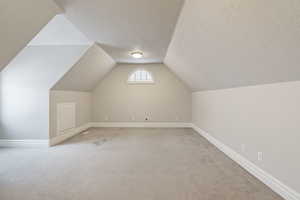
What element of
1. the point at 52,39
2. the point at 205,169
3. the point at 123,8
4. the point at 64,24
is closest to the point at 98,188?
the point at 205,169

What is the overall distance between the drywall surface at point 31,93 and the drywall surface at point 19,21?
4.62 feet

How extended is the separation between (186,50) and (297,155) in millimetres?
2314

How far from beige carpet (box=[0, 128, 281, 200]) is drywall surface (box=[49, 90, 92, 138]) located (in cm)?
65

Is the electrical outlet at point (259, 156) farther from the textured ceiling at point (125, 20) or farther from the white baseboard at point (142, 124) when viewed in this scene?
the white baseboard at point (142, 124)

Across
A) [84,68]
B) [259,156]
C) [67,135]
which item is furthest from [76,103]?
[259,156]

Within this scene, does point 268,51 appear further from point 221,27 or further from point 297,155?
point 297,155

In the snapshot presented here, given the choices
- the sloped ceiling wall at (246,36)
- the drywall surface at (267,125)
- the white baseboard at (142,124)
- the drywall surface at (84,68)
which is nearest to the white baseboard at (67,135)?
the white baseboard at (142,124)

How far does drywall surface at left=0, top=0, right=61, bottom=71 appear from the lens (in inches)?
70.0

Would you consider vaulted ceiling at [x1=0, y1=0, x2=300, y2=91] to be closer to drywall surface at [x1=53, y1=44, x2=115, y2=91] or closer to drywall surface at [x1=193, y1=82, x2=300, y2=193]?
drywall surface at [x1=193, y1=82, x2=300, y2=193]

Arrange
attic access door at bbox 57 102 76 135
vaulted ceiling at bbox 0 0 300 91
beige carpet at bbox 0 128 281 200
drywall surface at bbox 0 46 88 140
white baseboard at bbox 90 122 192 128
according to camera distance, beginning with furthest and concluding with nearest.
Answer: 1. white baseboard at bbox 90 122 192 128
2. attic access door at bbox 57 102 76 135
3. drywall surface at bbox 0 46 88 140
4. beige carpet at bbox 0 128 281 200
5. vaulted ceiling at bbox 0 0 300 91

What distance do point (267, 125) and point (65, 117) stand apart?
14.2 feet

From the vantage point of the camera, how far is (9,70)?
3.62 m

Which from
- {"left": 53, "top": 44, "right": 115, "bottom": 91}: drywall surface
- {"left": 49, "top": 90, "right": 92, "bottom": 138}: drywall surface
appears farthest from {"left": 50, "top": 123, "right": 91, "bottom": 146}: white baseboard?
{"left": 53, "top": 44, "right": 115, "bottom": 91}: drywall surface

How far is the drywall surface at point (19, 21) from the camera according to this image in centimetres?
178
